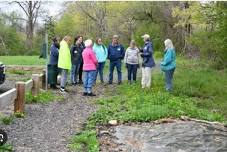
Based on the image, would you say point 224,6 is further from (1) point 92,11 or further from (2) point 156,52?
(1) point 92,11

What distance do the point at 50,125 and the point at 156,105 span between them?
10.7ft

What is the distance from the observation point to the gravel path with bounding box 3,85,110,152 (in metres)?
9.16

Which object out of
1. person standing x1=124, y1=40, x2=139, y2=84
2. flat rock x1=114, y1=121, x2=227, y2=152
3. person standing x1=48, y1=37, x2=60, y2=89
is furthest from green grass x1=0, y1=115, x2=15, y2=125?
person standing x1=124, y1=40, x2=139, y2=84

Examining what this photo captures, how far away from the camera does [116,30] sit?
6438 centimetres

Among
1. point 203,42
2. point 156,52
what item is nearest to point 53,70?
point 203,42

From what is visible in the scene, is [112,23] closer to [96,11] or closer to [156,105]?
[96,11]

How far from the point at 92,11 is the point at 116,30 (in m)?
6.68

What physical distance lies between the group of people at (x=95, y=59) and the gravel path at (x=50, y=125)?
1.28 meters

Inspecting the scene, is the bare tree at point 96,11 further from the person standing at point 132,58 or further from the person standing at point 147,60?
the person standing at point 147,60

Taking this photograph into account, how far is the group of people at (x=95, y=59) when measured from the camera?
16.2 meters

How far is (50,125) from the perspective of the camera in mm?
11016

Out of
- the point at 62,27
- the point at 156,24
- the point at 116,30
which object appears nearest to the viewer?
the point at 156,24

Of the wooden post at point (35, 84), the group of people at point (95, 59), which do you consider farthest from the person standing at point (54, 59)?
the wooden post at point (35, 84)

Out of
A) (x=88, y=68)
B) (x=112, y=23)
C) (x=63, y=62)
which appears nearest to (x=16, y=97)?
(x=88, y=68)
